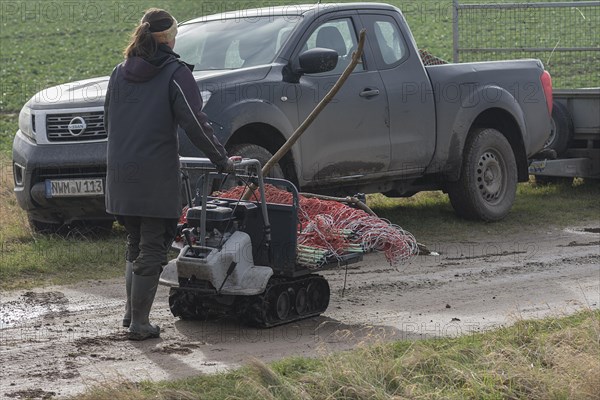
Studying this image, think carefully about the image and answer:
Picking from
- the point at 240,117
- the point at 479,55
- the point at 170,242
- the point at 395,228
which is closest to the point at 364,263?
the point at 240,117

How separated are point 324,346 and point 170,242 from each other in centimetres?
117

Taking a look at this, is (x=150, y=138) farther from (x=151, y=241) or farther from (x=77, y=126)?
(x=77, y=126)

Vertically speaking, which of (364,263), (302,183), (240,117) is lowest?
(364,263)

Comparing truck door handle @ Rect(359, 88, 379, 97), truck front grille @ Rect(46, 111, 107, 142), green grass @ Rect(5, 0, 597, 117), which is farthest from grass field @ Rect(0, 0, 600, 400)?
green grass @ Rect(5, 0, 597, 117)

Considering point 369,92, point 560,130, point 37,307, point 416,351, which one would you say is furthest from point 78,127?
point 560,130

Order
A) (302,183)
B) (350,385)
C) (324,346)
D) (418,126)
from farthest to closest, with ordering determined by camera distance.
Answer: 1. (418,126)
2. (302,183)
3. (324,346)
4. (350,385)

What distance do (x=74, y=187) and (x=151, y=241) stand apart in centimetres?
309

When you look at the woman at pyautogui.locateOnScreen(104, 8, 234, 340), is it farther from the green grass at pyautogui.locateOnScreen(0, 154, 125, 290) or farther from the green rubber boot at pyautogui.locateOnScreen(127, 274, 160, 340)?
the green grass at pyautogui.locateOnScreen(0, 154, 125, 290)

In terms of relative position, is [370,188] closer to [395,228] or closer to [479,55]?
[395,228]

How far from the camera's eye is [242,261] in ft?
23.8

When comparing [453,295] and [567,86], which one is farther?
[567,86]

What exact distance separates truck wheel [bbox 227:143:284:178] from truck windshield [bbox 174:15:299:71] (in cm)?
85

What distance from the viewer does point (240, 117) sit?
9680 millimetres

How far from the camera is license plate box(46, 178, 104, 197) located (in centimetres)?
987
